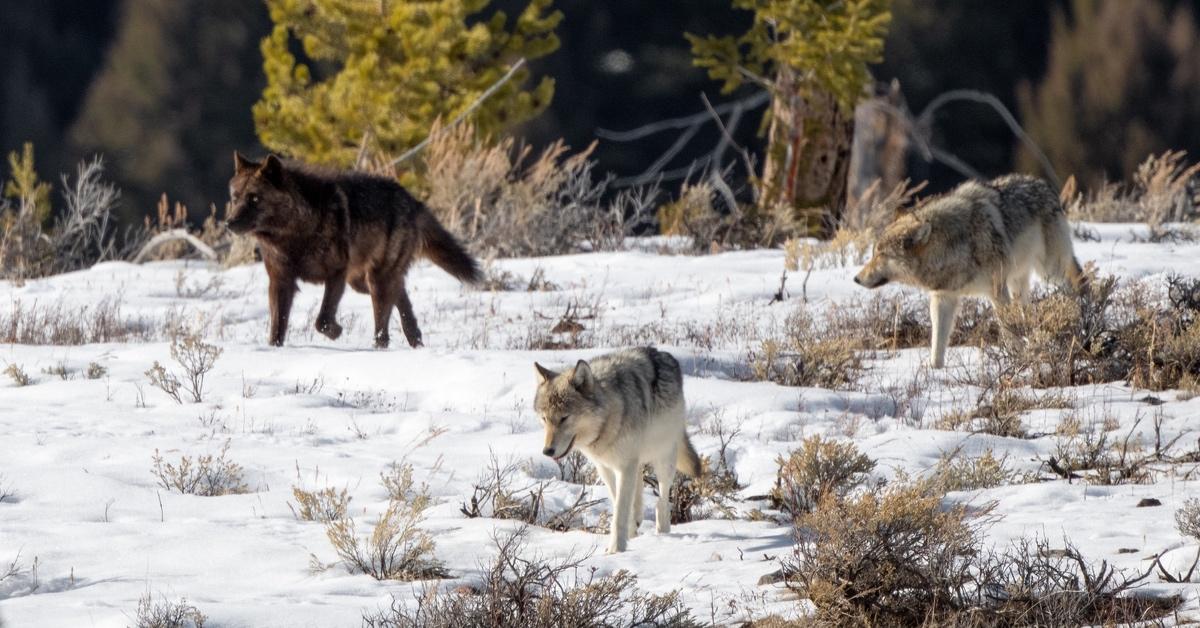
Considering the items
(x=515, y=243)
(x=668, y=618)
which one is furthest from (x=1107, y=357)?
(x=515, y=243)

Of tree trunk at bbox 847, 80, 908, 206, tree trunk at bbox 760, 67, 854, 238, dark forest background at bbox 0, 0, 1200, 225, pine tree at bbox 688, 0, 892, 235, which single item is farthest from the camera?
dark forest background at bbox 0, 0, 1200, 225

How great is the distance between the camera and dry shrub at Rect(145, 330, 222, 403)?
8945mm

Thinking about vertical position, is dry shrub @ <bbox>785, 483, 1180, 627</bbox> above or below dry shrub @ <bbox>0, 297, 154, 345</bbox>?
below

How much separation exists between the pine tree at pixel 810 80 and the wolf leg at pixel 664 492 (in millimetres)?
10641

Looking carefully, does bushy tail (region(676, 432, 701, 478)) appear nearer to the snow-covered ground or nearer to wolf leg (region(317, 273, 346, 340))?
the snow-covered ground

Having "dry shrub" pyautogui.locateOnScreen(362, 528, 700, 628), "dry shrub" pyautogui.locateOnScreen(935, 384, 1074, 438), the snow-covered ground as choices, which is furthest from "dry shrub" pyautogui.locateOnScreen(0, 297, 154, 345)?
"dry shrub" pyautogui.locateOnScreen(362, 528, 700, 628)

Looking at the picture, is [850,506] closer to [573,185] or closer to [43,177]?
[573,185]

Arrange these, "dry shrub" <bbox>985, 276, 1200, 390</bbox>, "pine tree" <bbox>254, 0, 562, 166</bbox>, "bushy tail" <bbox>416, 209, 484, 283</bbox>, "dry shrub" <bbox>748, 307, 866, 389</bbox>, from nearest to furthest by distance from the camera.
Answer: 1. "dry shrub" <bbox>985, 276, 1200, 390</bbox>
2. "dry shrub" <bbox>748, 307, 866, 389</bbox>
3. "bushy tail" <bbox>416, 209, 484, 283</bbox>
4. "pine tree" <bbox>254, 0, 562, 166</bbox>

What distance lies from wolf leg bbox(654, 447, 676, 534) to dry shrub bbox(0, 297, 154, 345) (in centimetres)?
592

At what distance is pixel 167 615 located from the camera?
16.1 ft

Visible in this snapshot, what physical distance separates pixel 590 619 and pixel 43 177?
41939mm

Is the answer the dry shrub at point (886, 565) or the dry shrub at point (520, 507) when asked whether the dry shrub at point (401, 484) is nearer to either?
the dry shrub at point (520, 507)

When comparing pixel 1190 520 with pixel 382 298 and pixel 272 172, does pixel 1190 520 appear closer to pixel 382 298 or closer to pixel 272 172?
pixel 382 298

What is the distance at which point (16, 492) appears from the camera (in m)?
6.77
